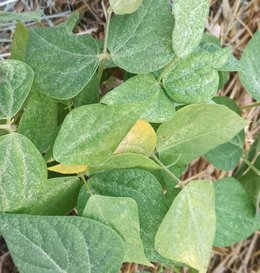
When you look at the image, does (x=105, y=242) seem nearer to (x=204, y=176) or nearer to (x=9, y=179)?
(x=9, y=179)

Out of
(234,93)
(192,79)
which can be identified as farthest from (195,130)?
(234,93)

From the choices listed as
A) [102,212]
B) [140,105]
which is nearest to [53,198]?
[102,212]

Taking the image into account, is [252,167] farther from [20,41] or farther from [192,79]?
[20,41]

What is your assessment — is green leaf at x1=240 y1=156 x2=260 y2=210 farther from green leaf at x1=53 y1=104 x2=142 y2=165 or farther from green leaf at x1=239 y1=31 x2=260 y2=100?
green leaf at x1=53 y1=104 x2=142 y2=165

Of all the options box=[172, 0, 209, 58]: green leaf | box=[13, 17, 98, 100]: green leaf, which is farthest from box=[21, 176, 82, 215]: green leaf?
box=[172, 0, 209, 58]: green leaf

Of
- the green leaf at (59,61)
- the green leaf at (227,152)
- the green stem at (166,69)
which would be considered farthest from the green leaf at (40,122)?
the green leaf at (227,152)

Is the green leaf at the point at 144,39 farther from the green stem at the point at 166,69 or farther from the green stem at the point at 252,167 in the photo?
the green stem at the point at 252,167
